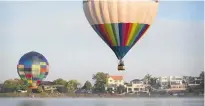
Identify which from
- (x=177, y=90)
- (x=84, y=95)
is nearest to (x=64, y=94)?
(x=84, y=95)

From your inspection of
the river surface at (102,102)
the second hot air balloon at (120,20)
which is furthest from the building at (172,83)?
the second hot air balloon at (120,20)

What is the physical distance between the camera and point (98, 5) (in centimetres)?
741

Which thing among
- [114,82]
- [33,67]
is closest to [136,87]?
[114,82]

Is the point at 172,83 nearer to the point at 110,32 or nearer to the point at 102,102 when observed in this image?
the point at 102,102

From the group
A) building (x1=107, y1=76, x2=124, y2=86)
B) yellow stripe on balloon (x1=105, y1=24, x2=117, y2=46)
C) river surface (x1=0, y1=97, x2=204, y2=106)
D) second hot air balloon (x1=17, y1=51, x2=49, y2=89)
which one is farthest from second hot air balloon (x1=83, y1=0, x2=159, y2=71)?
building (x1=107, y1=76, x2=124, y2=86)

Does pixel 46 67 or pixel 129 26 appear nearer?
pixel 129 26

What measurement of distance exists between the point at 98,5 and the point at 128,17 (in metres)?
0.47

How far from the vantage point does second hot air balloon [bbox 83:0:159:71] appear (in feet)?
24.2

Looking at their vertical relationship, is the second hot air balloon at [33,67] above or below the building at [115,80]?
below

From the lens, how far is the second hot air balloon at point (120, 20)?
7383mm

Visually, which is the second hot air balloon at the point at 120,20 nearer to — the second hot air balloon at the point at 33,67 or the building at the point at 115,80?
the second hot air balloon at the point at 33,67

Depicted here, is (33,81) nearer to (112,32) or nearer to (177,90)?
(112,32)

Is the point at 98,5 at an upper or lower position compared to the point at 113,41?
upper

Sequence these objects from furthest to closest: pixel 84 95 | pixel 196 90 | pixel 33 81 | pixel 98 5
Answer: pixel 84 95 → pixel 196 90 → pixel 33 81 → pixel 98 5
